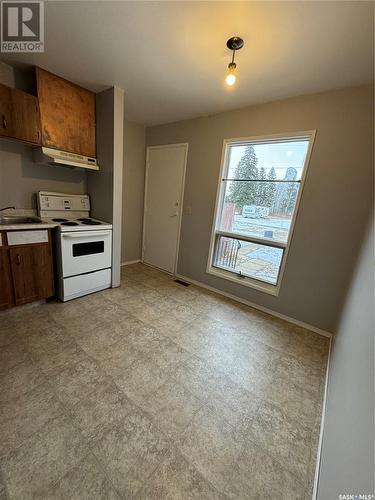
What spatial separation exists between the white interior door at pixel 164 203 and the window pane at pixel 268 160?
2.80 feet

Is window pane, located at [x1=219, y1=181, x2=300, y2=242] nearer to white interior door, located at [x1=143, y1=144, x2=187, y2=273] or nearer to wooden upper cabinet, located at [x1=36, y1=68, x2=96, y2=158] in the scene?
white interior door, located at [x1=143, y1=144, x2=187, y2=273]

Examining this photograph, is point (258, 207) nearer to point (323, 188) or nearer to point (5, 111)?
point (323, 188)

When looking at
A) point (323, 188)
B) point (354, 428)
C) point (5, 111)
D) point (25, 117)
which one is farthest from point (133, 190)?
point (354, 428)

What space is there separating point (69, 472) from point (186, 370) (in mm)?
891

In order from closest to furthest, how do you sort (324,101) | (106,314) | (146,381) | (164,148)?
(146,381)
(324,101)
(106,314)
(164,148)

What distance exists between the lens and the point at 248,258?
2869 millimetres

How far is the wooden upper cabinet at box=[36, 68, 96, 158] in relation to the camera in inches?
86.1

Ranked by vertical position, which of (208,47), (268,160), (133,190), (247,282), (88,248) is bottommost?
(247,282)

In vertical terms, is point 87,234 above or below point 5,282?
above

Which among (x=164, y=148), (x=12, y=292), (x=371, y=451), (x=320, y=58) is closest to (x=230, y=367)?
(x=371, y=451)

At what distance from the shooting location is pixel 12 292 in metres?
2.12

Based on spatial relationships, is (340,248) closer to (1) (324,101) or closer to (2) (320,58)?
(1) (324,101)

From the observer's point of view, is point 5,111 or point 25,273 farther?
point 25,273

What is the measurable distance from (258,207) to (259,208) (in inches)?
0.8
